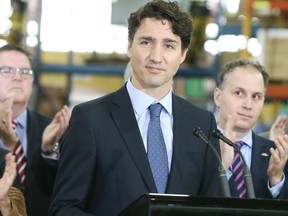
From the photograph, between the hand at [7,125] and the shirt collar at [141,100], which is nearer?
the shirt collar at [141,100]

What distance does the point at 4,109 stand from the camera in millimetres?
5270

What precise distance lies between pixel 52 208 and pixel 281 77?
6.77 meters

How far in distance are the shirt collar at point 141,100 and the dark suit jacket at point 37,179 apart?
5.57 ft

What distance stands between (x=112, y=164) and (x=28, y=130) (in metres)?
2.12

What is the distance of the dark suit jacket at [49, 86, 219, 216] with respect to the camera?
3.76 metres

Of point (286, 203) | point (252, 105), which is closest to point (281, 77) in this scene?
point (252, 105)

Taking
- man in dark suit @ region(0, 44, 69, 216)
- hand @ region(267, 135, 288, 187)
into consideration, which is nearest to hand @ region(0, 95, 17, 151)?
man in dark suit @ region(0, 44, 69, 216)

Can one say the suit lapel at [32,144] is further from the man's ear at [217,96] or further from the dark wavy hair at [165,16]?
the dark wavy hair at [165,16]

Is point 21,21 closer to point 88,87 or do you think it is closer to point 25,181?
point 88,87

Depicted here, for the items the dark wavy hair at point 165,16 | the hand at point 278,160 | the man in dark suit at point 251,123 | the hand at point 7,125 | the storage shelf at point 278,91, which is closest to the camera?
the dark wavy hair at point 165,16

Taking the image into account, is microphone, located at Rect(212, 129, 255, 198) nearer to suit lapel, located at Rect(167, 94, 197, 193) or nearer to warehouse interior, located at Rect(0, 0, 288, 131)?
suit lapel, located at Rect(167, 94, 197, 193)

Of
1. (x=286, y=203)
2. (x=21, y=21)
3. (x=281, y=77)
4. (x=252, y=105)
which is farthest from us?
(x=21, y=21)

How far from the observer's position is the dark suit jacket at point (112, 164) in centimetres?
376

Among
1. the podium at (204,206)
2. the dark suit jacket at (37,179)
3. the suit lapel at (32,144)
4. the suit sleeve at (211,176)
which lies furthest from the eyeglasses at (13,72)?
the podium at (204,206)
